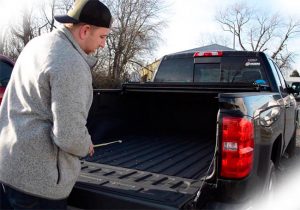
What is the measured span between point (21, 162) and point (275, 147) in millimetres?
2637

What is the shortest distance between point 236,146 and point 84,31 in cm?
129

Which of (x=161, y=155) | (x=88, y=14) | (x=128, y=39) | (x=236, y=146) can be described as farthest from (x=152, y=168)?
(x=128, y=39)

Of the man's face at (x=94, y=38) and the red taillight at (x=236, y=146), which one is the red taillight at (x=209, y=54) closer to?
the red taillight at (x=236, y=146)

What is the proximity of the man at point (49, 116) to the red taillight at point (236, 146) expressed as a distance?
103 centimetres

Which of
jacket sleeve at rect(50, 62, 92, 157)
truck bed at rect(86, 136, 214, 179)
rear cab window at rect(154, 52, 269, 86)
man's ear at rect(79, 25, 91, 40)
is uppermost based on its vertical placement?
man's ear at rect(79, 25, 91, 40)

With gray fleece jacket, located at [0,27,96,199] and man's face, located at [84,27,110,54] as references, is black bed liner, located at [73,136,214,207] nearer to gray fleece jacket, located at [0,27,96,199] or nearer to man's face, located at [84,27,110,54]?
gray fleece jacket, located at [0,27,96,199]

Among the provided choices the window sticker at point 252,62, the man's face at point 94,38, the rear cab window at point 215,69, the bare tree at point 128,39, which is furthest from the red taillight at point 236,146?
the bare tree at point 128,39

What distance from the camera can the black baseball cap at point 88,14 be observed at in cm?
194

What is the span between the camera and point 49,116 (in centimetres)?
185

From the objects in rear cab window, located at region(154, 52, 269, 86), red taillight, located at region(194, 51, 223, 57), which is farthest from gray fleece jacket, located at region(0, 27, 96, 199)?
red taillight, located at region(194, 51, 223, 57)

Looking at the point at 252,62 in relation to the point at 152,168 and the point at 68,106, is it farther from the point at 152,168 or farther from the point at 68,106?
the point at 68,106

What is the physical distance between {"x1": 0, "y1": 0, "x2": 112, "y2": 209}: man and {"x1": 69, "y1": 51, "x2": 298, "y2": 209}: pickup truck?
0.65 meters

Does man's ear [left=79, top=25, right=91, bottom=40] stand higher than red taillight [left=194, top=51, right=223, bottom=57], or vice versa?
red taillight [left=194, top=51, right=223, bottom=57]

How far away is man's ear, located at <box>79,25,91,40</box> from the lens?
77.5 inches
